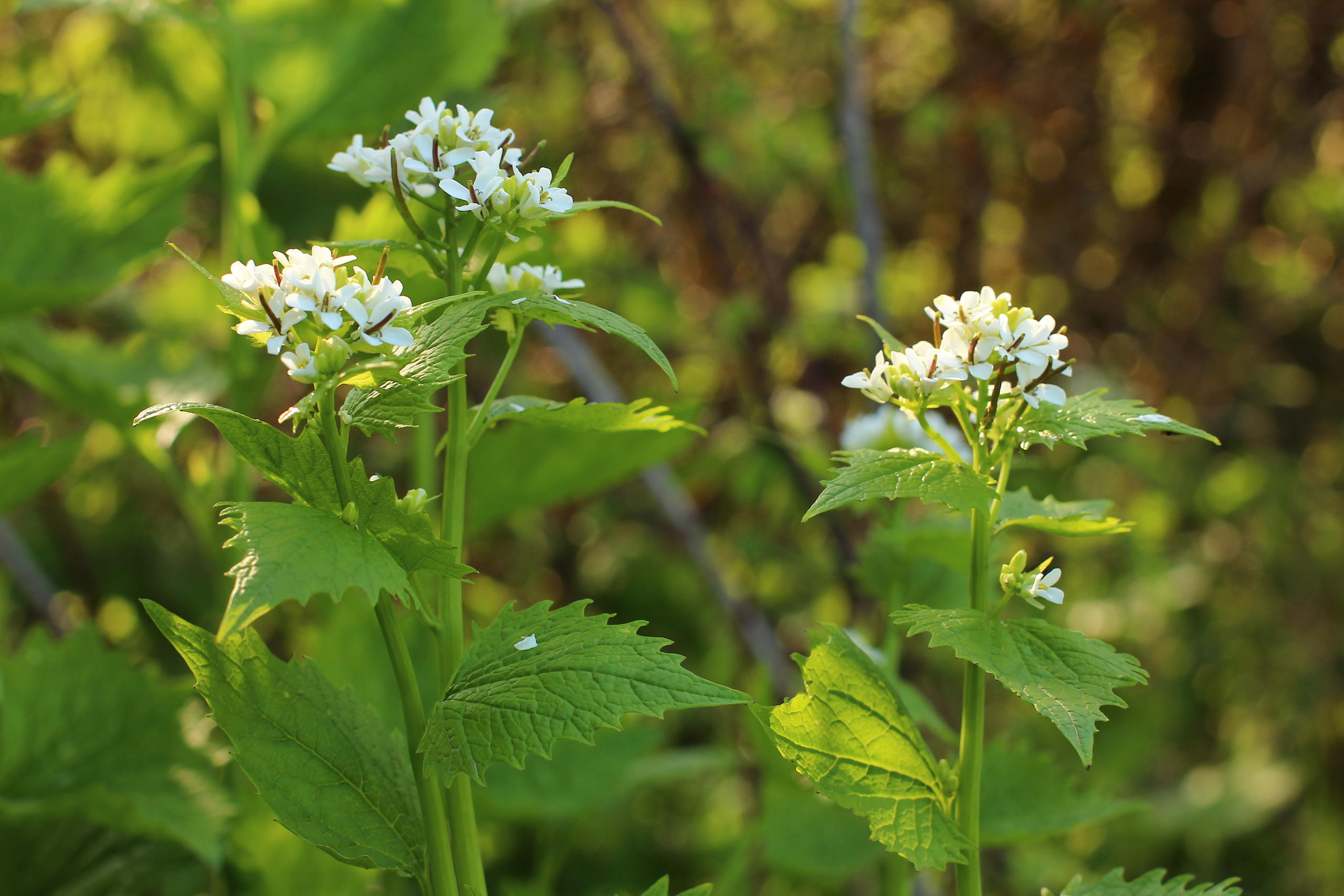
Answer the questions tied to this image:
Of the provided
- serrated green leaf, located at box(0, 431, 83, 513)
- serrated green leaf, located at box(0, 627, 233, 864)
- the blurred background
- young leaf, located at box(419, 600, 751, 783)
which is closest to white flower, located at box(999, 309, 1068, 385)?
young leaf, located at box(419, 600, 751, 783)

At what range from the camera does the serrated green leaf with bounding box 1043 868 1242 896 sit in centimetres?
63

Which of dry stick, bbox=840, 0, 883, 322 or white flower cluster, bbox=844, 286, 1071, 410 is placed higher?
dry stick, bbox=840, 0, 883, 322

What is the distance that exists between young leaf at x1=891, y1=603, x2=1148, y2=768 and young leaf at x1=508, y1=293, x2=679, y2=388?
201mm

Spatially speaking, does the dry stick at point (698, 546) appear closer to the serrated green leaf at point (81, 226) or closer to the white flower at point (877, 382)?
the serrated green leaf at point (81, 226)

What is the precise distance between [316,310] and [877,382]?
1.08ft

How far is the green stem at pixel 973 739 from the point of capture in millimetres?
638

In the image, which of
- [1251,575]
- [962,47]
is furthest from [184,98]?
[1251,575]

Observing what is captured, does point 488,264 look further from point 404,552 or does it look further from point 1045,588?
point 1045,588

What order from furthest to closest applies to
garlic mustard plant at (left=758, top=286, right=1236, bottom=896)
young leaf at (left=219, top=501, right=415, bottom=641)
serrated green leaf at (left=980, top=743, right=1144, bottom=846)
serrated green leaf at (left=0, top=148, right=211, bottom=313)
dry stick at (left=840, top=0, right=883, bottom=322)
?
1. dry stick at (left=840, top=0, right=883, bottom=322)
2. serrated green leaf at (left=0, top=148, right=211, bottom=313)
3. serrated green leaf at (left=980, top=743, right=1144, bottom=846)
4. garlic mustard plant at (left=758, top=286, right=1236, bottom=896)
5. young leaf at (left=219, top=501, right=415, bottom=641)

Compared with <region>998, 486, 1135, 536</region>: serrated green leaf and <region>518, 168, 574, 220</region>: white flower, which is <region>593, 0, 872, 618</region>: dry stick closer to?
<region>998, 486, 1135, 536</region>: serrated green leaf

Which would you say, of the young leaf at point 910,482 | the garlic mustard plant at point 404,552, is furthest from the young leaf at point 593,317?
the young leaf at point 910,482

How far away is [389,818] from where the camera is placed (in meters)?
0.64

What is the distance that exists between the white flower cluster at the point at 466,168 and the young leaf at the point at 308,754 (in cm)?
29

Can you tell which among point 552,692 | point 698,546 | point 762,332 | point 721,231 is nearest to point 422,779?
point 552,692
